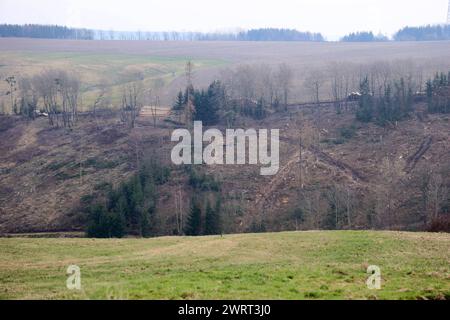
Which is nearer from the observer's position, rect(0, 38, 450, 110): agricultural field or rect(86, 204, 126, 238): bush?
rect(86, 204, 126, 238): bush

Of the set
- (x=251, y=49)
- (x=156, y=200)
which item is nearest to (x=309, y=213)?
(x=156, y=200)

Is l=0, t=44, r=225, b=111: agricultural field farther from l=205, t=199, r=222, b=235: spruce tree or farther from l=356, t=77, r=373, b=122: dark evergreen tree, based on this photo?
l=205, t=199, r=222, b=235: spruce tree

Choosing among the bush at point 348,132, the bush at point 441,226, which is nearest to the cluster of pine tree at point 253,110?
the bush at point 348,132

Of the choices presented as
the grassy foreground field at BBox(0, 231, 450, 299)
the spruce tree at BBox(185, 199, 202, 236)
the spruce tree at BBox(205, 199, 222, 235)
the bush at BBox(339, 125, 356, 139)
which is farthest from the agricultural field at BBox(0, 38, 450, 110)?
the grassy foreground field at BBox(0, 231, 450, 299)

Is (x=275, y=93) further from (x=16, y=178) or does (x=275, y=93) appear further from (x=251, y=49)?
(x=251, y=49)

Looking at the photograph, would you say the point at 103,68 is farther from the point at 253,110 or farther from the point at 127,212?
the point at 127,212

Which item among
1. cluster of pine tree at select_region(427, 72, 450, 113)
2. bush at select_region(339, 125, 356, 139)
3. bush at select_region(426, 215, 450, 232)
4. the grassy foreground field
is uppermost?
cluster of pine tree at select_region(427, 72, 450, 113)
